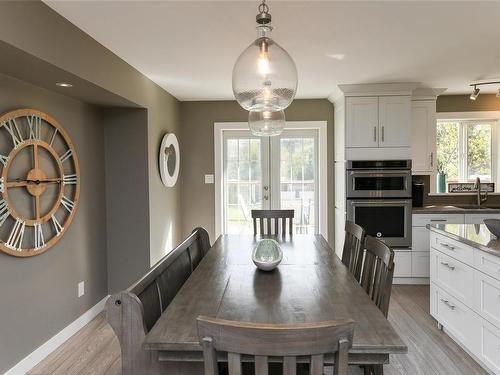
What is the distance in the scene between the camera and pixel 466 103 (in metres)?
4.81

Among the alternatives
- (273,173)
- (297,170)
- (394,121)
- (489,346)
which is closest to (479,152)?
(394,121)

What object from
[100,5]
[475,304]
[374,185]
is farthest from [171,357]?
[374,185]

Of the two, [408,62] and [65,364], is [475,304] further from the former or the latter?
[65,364]

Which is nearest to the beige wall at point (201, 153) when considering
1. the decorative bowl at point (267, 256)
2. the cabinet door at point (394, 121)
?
the cabinet door at point (394, 121)

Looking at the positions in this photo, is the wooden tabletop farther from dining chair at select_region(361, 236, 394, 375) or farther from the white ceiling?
the white ceiling

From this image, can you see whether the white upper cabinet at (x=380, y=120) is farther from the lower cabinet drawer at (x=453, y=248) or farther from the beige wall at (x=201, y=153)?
the lower cabinet drawer at (x=453, y=248)

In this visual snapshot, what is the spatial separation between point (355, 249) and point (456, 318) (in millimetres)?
1018

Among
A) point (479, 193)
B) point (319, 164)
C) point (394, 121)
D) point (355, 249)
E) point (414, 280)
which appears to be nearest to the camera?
point (355, 249)

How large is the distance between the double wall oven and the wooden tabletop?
1.94 metres

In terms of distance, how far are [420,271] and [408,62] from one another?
237 centimetres

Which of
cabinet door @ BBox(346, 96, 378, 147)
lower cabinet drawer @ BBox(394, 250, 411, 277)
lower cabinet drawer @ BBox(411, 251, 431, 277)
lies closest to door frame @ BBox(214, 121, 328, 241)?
cabinet door @ BBox(346, 96, 378, 147)

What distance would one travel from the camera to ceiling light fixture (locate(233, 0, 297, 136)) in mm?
1554

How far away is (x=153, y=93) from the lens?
389cm

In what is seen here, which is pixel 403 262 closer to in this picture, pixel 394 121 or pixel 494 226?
pixel 394 121
